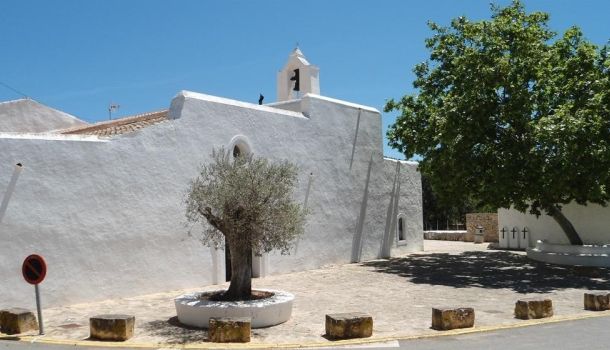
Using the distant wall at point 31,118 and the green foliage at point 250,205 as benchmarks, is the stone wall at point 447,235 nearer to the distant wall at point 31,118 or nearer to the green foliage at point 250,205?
the distant wall at point 31,118

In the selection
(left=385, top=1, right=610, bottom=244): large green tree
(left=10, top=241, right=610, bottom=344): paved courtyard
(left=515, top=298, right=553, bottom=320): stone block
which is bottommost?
Result: (left=10, top=241, right=610, bottom=344): paved courtyard

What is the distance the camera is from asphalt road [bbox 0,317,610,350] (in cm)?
866

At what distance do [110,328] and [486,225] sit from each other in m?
28.7

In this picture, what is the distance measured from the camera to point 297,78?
22781mm

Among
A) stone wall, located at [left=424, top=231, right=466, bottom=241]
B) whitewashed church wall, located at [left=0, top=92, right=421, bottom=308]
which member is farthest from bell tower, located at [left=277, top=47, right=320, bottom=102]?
stone wall, located at [left=424, top=231, right=466, bottom=241]

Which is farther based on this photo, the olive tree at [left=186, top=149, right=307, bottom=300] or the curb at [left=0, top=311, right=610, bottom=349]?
the olive tree at [left=186, top=149, right=307, bottom=300]

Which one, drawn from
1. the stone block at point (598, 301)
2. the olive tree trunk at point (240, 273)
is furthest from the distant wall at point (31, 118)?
the stone block at point (598, 301)

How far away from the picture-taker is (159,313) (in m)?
12.1

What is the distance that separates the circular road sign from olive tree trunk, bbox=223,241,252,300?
135 inches

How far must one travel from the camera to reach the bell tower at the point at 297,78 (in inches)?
879

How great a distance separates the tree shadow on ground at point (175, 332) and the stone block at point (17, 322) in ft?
6.54

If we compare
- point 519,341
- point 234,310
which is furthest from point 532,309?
point 234,310

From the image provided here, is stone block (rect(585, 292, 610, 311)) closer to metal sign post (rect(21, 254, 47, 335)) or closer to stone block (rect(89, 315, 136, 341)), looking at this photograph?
stone block (rect(89, 315, 136, 341))

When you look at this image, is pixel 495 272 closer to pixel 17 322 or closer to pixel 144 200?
pixel 144 200
